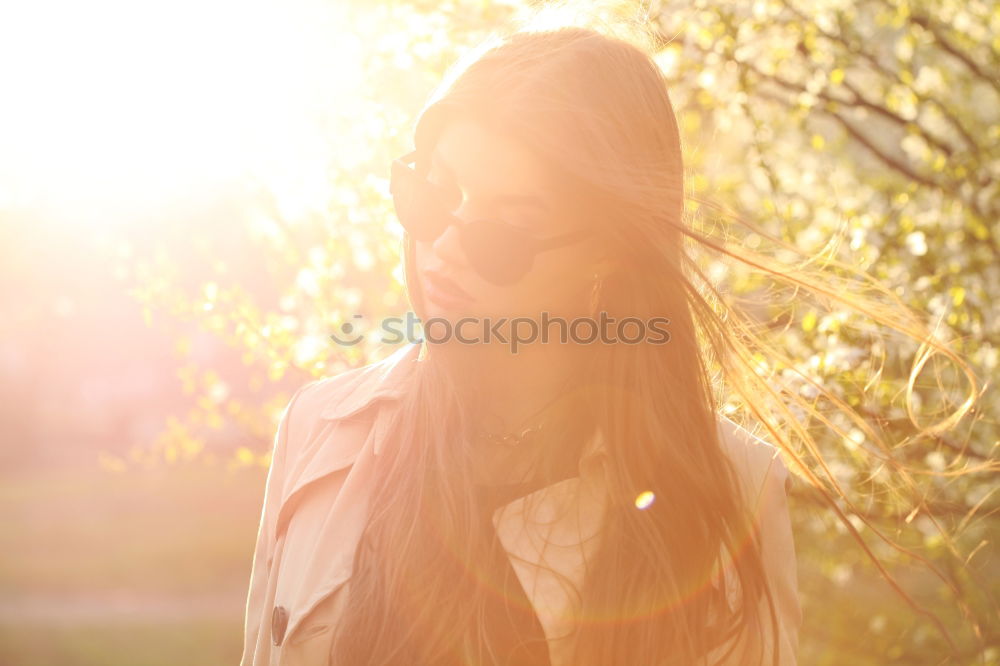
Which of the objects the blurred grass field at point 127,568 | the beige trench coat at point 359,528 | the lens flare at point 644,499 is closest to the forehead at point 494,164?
A: the beige trench coat at point 359,528

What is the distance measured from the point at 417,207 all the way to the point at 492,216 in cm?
16

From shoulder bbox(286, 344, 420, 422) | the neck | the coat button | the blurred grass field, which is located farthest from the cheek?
the blurred grass field

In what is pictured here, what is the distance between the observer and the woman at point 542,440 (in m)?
2.02

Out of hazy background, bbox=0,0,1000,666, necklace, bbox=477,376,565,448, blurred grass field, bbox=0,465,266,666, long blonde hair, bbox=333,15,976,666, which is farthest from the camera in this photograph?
blurred grass field, bbox=0,465,266,666

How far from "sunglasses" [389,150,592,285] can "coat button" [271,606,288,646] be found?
2.63 feet

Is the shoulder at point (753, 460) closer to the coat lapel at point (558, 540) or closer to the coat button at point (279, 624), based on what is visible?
the coat lapel at point (558, 540)

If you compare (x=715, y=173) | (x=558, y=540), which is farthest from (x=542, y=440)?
(x=715, y=173)

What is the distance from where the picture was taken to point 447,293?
2100 mm

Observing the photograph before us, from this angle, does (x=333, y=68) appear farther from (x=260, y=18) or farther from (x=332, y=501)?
(x=332, y=501)

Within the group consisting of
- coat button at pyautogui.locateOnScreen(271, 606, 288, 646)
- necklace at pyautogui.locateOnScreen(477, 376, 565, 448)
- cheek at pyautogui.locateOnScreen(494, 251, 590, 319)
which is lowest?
coat button at pyautogui.locateOnScreen(271, 606, 288, 646)

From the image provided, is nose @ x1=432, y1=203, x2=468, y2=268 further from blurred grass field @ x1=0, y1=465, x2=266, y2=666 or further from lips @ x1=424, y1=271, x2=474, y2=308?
blurred grass field @ x1=0, y1=465, x2=266, y2=666

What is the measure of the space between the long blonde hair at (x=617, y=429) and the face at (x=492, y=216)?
4 centimetres

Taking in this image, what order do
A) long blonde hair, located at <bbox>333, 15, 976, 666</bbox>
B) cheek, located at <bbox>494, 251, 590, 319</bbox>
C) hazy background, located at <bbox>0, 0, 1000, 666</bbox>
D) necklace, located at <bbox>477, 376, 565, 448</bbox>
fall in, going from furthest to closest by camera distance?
hazy background, located at <bbox>0, 0, 1000, 666</bbox> → necklace, located at <bbox>477, 376, 565, 448</bbox> → cheek, located at <bbox>494, 251, 590, 319</bbox> → long blonde hair, located at <bbox>333, 15, 976, 666</bbox>

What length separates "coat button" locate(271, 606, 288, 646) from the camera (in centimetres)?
206
